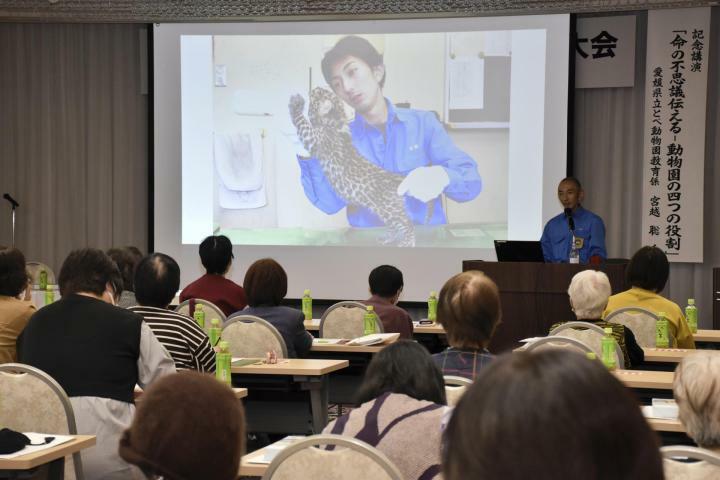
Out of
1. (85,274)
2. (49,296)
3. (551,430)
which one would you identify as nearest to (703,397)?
(551,430)

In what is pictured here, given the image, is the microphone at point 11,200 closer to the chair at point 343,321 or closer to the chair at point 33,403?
the chair at point 343,321

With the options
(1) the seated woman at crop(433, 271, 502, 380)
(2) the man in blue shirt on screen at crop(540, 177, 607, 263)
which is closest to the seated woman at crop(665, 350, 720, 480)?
(1) the seated woman at crop(433, 271, 502, 380)

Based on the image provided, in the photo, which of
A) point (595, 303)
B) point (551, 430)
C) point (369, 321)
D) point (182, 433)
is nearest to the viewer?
point (551, 430)

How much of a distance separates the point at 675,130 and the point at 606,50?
3.25ft

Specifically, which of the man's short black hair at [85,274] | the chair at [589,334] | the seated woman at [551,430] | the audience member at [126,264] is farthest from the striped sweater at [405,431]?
the audience member at [126,264]

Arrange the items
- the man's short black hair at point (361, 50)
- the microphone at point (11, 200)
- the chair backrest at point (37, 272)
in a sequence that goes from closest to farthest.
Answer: the chair backrest at point (37, 272), the man's short black hair at point (361, 50), the microphone at point (11, 200)

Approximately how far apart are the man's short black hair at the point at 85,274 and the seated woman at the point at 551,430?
9.28ft

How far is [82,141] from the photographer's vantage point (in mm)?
10172

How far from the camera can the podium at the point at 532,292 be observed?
639 centimetres

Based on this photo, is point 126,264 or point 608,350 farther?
point 126,264

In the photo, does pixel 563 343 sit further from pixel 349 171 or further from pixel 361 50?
pixel 361 50

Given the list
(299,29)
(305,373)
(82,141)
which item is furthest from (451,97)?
(305,373)

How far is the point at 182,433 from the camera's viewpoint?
1372 mm

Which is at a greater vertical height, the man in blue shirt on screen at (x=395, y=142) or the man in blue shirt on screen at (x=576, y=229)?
the man in blue shirt on screen at (x=395, y=142)
